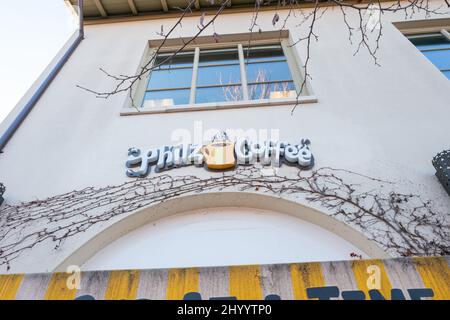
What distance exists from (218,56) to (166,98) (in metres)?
1.74

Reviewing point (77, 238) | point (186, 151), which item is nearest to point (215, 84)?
point (186, 151)

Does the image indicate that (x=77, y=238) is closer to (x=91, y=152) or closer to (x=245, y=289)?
(x=91, y=152)

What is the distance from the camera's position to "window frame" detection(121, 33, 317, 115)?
14.5 feet

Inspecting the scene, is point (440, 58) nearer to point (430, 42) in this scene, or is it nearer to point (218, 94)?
point (430, 42)

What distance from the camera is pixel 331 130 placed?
155 inches

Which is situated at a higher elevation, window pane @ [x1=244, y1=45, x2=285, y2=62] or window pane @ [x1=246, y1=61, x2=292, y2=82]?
window pane @ [x1=244, y1=45, x2=285, y2=62]

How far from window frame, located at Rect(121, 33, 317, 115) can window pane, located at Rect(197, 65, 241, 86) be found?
0.09 m

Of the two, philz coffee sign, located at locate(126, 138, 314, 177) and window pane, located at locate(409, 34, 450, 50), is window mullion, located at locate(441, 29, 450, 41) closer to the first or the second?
window pane, located at locate(409, 34, 450, 50)

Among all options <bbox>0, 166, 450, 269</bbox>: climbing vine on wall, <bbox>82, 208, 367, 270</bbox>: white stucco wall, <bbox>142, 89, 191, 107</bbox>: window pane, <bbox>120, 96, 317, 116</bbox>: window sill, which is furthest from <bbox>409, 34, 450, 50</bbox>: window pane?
<bbox>82, 208, 367, 270</bbox>: white stucco wall

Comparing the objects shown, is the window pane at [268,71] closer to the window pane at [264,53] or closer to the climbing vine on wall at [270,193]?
the window pane at [264,53]

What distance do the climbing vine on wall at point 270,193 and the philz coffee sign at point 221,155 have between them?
137 millimetres

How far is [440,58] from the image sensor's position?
5.64 m

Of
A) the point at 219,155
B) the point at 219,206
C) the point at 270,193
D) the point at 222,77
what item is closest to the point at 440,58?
the point at 222,77
